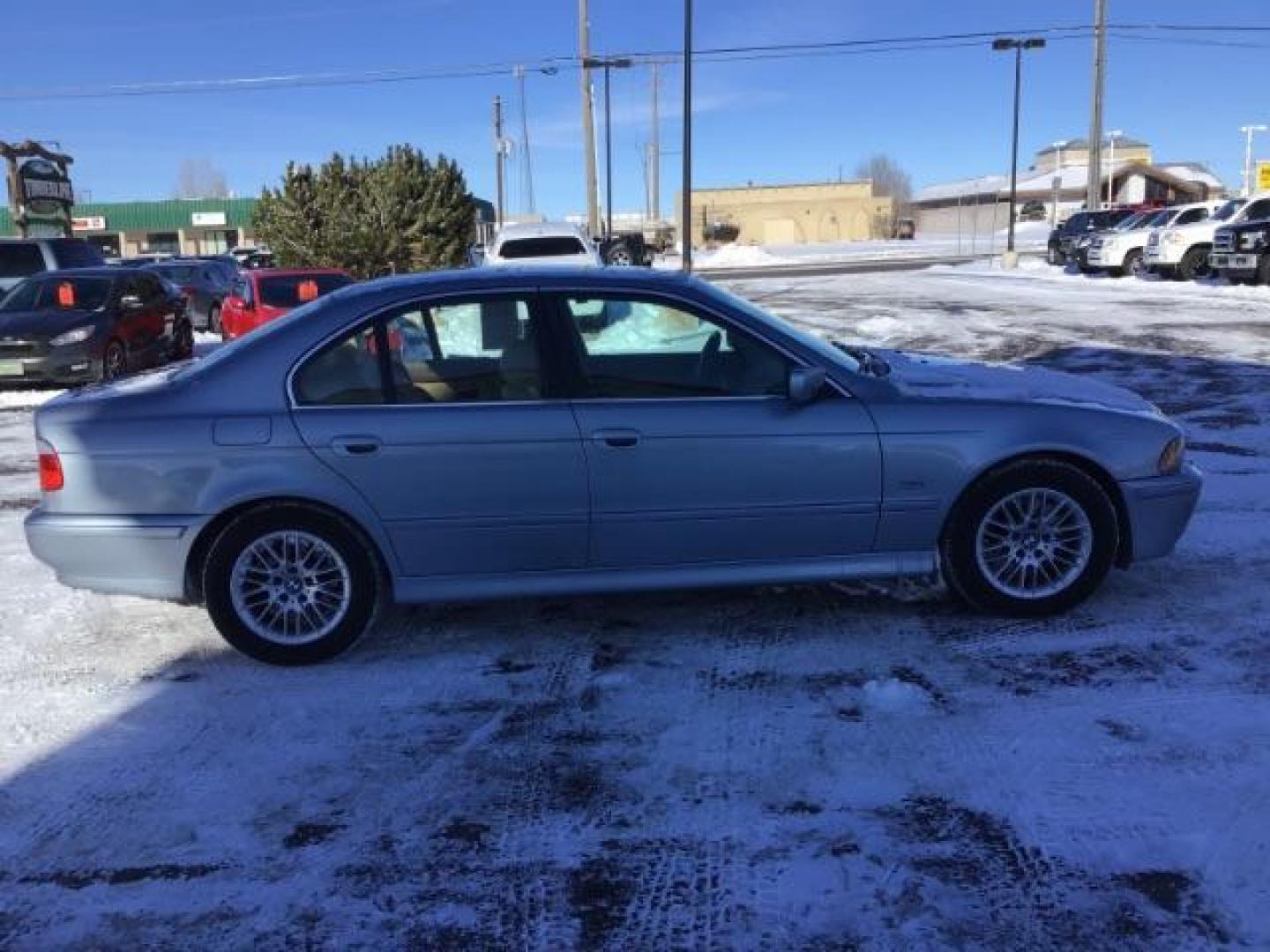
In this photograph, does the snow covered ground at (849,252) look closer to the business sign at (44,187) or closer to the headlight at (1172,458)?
the business sign at (44,187)

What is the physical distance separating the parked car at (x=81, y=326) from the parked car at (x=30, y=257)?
10.7 ft

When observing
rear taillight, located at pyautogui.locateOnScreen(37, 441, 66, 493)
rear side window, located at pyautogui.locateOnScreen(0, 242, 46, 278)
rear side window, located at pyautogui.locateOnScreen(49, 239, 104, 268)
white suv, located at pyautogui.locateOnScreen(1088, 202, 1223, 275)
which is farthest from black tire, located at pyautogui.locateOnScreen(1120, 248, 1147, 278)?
rear taillight, located at pyautogui.locateOnScreen(37, 441, 66, 493)

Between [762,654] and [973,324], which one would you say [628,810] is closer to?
[762,654]

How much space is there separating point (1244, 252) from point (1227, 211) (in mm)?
4398

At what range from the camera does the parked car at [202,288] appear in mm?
22750

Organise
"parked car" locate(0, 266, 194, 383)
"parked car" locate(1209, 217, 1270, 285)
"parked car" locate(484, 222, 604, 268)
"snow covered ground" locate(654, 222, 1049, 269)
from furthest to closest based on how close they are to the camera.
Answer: "snow covered ground" locate(654, 222, 1049, 269) → "parked car" locate(1209, 217, 1270, 285) → "parked car" locate(484, 222, 604, 268) → "parked car" locate(0, 266, 194, 383)

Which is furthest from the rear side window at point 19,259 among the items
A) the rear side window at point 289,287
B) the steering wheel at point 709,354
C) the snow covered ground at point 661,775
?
the steering wheel at point 709,354

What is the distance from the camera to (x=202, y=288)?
22.8 m

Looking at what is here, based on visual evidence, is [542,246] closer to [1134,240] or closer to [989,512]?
[1134,240]

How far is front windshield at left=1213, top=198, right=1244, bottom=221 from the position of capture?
2458 cm

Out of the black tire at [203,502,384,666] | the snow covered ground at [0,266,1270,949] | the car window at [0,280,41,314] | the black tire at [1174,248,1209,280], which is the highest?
the black tire at [1174,248,1209,280]

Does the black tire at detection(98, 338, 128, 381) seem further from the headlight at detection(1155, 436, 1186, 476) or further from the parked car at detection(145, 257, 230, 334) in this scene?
the headlight at detection(1155, 436, 1186, 476)

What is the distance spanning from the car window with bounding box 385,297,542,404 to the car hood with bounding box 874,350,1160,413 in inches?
61.9

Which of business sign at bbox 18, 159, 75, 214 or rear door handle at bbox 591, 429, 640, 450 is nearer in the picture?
rear door handle at bbox 591, 429, 640, 450
